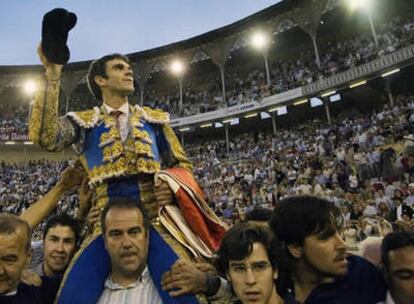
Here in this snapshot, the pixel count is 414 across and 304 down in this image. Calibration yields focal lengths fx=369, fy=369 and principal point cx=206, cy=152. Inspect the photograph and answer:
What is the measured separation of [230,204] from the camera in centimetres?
1344

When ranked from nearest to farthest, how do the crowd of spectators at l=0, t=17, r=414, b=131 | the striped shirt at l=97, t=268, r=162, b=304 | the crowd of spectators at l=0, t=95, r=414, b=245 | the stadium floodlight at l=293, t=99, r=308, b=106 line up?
the striped shirt at l=97, t=268, r=162, b=304
the crowd of spectators at l=0, t=95, r=414, b=245
the crowd of spectators at l=0, t=17, r=414, b=131
the stadium floodlight at l=293, t=99, r=308, b=106

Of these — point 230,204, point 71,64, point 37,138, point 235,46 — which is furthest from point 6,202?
point 37,138

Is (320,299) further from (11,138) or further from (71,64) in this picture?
(11,138)

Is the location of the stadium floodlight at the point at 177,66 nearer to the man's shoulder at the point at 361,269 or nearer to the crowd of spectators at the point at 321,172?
the crowd of spectators at the point at 321,172

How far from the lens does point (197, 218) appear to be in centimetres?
236

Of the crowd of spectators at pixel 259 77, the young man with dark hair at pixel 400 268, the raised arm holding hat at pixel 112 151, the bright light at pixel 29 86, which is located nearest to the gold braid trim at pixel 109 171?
the raised arm holding hat at pixel 112 151

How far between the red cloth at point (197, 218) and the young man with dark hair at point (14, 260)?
0.89 metres

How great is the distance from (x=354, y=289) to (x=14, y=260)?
1.71 metres

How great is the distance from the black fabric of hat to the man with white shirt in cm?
97

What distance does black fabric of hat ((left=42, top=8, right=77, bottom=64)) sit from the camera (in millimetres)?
2131

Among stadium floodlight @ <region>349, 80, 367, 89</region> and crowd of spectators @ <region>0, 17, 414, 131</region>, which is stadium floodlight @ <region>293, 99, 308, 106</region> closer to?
crowd of spectators @ <region>0, 17, 414, 131</region>

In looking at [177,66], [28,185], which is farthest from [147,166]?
[177,66]

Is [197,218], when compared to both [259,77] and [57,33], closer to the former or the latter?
[57,33]

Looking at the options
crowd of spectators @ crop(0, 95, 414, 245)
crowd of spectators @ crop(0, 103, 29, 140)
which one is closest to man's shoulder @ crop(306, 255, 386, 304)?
crowd of spectators @ crop(0, 95, 414, 245)
